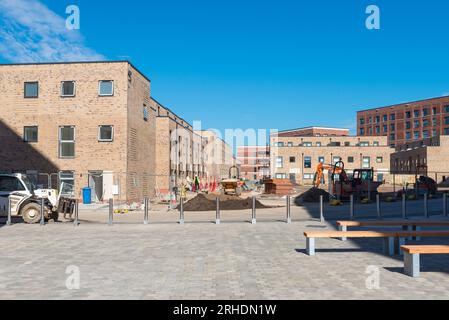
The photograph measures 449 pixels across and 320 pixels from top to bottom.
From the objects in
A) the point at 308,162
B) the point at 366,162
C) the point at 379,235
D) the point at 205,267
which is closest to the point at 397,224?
the point at 379,235

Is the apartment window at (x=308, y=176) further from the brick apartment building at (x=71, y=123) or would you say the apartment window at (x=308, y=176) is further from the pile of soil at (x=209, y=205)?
the pile of soil at (x=209, y=205)

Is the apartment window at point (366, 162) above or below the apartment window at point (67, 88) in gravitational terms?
below

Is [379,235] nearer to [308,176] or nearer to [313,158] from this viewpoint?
[313,158]

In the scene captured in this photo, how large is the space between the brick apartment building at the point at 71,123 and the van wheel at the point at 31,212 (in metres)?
A: 12.8

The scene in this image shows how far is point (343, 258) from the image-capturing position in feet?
32.7

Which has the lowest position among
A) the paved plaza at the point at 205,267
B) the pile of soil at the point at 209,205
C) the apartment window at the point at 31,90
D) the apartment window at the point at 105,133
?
the paved plaza at the point at 205,267

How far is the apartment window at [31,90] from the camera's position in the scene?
31875 mm

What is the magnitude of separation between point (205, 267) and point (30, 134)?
88.7ft

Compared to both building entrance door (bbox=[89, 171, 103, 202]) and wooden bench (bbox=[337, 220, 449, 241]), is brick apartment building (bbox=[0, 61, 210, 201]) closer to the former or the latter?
building entrance door (bbox=[89, 171, 103, 202])

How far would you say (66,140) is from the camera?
1248 inches

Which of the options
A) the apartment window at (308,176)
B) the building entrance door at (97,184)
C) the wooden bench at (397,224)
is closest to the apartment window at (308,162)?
the apartment window at (308,176)

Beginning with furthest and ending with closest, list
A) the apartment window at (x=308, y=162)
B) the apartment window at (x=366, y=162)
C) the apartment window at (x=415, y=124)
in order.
Answer: the apartment window at (x=415, y=124), the apartment window at (x=308, y=162), the apartment window at (x=366, y=162)
